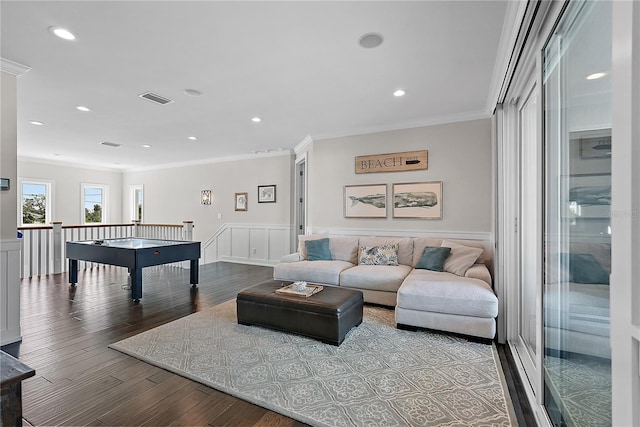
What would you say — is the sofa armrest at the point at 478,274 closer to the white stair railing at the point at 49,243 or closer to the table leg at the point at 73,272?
the white stair railing at the point at 49,243

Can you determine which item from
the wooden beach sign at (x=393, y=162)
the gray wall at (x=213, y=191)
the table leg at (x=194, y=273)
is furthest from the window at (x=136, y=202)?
the wooden beach sign at (x=393, y=162)

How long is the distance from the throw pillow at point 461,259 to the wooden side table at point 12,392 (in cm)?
376

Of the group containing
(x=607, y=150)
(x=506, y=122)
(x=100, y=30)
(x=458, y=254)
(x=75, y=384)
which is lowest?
(x=75, y=384)

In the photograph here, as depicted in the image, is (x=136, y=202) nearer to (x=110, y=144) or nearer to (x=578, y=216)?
(x=110, y=144)

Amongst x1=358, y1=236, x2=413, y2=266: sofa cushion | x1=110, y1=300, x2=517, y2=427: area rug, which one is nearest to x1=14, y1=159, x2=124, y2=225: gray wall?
x1=110, y1=300, x2=517, y2=427: area rug

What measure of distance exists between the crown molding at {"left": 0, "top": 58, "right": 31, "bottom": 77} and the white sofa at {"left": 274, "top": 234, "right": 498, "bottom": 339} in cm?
361

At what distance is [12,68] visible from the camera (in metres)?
2.86

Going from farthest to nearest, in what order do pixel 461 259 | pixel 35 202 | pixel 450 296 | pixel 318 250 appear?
pixel 35 202 < pixel 318 250 < pixel 461 259 < pixel 450 296

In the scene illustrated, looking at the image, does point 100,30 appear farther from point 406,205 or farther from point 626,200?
point 406,205

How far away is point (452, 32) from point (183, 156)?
7.06 meters

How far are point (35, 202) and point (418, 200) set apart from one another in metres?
9.57

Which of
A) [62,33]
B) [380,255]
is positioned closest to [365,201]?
[380,255]

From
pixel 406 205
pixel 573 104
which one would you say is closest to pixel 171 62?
pixel 573 104

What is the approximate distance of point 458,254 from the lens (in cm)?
384
